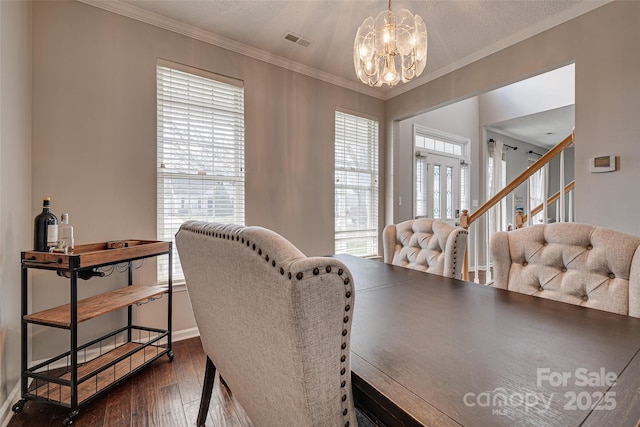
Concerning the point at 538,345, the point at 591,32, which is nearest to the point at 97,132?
the point at 538,345

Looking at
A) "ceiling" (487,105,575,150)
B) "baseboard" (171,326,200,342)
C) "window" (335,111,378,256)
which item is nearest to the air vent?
"window" (335,111,378,256)

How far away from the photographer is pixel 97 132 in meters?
2.19

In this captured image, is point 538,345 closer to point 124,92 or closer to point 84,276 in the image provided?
point 84,276

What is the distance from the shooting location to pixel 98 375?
1.84 meters

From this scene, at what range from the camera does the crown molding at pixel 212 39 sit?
2.25 m

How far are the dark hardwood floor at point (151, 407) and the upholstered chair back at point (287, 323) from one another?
1.07 metres

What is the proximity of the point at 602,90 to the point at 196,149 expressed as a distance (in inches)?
127

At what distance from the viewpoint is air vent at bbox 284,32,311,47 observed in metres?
2.66

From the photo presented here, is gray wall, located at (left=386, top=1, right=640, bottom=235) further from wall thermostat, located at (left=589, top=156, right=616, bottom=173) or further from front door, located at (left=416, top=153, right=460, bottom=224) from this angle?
front door, located at (left=416, top=153, right=460, bottom=224)

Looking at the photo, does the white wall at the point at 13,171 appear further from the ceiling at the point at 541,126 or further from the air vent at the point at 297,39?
the ceiling at the point at 541,126

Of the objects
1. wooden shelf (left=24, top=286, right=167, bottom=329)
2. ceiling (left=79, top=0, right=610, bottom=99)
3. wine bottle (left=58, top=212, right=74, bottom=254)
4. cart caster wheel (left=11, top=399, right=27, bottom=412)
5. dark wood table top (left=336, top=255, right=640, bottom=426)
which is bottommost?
cart caster wheel (left=11, top=399, right=27, bottom=412)

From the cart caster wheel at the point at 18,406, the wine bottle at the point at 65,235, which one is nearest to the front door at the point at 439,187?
the wine bottle at the point at 65,235

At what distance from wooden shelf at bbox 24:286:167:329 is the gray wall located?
3252 millimetres

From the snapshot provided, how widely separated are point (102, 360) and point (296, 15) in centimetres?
288
